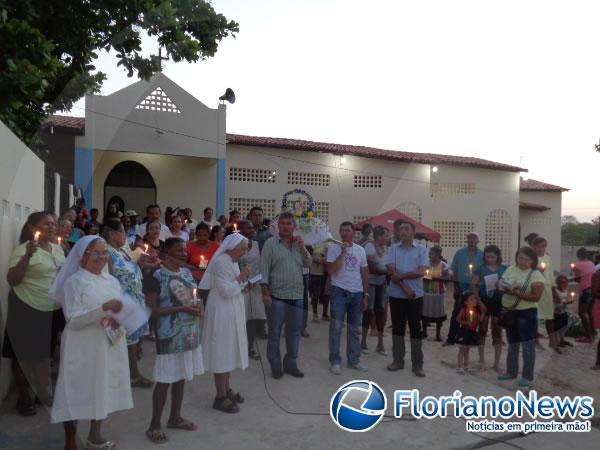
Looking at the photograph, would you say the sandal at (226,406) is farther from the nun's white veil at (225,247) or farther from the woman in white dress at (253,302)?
the woman in white dress at (253,302)

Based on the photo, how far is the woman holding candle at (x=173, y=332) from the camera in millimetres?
3459

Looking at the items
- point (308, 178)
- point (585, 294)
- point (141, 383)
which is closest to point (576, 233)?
point (585, 294)

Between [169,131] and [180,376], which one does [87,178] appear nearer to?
[169,131]

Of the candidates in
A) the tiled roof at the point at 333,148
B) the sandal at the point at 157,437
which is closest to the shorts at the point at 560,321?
the sandal at the point at 157,437

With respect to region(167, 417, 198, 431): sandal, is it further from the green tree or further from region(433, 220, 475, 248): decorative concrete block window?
region(433, 220, 475, 248): decorative concrete block window

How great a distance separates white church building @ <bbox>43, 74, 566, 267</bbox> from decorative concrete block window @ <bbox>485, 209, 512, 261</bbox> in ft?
0.06

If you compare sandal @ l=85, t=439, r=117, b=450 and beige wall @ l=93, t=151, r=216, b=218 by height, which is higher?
beige wall @ l=93, t=151, r=216, b=218

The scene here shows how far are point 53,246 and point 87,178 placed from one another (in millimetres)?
8112

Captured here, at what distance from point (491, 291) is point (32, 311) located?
14.9 ft

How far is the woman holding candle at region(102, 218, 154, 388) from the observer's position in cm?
382

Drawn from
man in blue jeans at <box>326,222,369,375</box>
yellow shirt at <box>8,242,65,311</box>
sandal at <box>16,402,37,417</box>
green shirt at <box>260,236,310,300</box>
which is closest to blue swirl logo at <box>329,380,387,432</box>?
man in blue jeans at <box>326,222,369,375</box>

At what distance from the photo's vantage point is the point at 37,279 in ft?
12.1

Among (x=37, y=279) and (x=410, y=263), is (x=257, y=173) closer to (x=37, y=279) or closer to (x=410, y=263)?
(x=410, y=263)

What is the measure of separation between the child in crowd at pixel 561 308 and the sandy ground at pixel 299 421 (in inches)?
60.9
